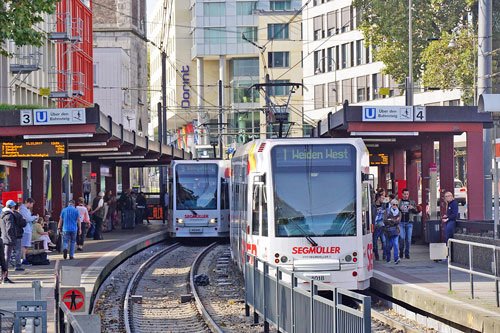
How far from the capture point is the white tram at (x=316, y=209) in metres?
18.5

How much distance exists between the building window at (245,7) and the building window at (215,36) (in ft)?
9.20

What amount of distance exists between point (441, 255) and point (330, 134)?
1174cm

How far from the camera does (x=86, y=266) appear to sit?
2539 cm

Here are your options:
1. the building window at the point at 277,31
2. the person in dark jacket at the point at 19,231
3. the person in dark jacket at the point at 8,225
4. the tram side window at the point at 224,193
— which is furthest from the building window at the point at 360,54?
the person in dark jacket at the point at 8,225

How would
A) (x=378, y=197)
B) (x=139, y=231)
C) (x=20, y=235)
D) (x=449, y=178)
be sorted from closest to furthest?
1. (x=20, y=235)
2. (x=378, y=197)
3. (x=449, y=178)
4. (x=139, y=231)

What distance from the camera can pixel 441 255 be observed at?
1897cm

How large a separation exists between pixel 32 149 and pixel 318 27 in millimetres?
60135

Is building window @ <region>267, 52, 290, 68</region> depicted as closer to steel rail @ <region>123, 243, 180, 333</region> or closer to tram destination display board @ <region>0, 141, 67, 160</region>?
steel rail @ <region>123, 243, 180, 333</region>

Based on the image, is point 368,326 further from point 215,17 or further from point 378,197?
point 215,17

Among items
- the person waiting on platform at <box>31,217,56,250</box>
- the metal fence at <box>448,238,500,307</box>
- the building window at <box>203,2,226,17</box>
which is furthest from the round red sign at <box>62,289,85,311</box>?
the building window at <box>203,2,226,17</box>

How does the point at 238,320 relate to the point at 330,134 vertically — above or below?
below

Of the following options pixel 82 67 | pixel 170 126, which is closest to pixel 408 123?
pixel 82 67

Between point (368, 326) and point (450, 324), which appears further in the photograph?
point (450, 324)

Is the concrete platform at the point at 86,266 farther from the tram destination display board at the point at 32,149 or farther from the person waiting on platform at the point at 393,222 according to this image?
the person waiting on platform at the point at 393,222
